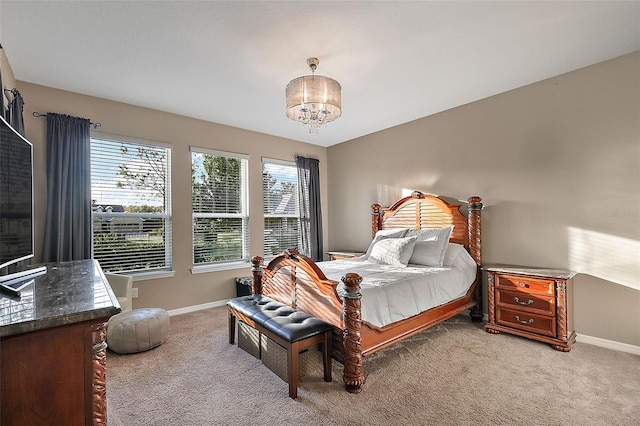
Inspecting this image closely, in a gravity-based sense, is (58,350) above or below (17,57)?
below

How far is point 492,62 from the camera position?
9.70 feet

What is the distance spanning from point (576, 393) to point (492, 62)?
2.85m

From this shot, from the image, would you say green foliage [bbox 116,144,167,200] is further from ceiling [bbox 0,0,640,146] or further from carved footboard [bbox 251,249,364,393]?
carved footboard [bbox 251,249,364,393]

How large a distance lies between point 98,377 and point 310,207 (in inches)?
183

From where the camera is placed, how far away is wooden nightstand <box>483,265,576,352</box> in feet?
9.41

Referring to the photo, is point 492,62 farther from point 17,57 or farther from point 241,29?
point 17,57

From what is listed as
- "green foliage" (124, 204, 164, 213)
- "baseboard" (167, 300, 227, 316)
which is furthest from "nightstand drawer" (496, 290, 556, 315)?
"green foliage" (124, 204, 164, 213)

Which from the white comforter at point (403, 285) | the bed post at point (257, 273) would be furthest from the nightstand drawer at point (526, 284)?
the bed post at point (257, 273)

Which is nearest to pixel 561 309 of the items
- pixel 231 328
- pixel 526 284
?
pixel 526 284

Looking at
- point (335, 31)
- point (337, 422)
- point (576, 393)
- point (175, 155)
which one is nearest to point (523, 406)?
point (576, 393)

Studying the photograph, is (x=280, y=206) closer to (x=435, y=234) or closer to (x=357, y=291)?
(x=435, y=234)

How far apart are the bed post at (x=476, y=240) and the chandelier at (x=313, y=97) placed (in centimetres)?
215

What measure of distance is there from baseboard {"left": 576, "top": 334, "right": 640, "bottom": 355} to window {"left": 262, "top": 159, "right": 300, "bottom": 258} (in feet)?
13.1

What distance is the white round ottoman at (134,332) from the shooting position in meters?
2.88
